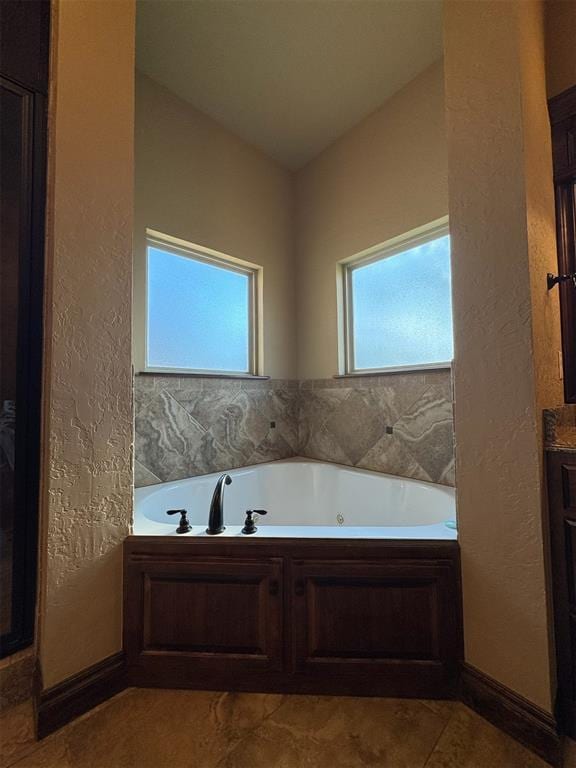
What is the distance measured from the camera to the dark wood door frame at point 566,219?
1.30 m

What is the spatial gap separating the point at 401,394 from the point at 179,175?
2042 mm

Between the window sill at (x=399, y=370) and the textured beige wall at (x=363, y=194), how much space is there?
16 centimetres

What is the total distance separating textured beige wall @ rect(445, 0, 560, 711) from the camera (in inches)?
41.1

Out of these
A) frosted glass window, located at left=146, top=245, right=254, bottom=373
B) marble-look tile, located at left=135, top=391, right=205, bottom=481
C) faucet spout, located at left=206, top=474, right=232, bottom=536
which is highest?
frosted glass window, located at left=146, top=245, right=254, bottom=373

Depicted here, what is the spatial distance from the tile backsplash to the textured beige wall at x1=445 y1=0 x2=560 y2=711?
82 cm

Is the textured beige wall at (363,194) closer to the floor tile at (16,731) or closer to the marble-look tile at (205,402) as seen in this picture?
the marble-look tile at (205,402)

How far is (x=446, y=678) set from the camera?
116 cm

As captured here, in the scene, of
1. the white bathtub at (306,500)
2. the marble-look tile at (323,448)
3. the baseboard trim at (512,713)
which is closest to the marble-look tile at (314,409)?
the marble-look tile at (323,448)

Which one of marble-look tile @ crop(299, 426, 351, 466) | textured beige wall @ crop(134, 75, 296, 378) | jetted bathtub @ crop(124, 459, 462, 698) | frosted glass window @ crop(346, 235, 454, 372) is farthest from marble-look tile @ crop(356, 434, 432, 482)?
Result: textured beige wall @ crop(134, 75, 296, 378)

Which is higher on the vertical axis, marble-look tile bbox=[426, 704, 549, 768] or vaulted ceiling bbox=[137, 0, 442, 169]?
vaulted ceiling bbox=[137, 0, 442, 169]

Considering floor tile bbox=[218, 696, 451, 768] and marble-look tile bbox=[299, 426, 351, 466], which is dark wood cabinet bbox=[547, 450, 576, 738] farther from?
marble-look tile bbox=[299, 426, 351, 466]

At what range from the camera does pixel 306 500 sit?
2393 mm

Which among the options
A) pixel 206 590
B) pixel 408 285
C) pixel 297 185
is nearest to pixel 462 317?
pixel 408 285

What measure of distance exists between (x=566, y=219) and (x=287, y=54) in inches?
70.3
